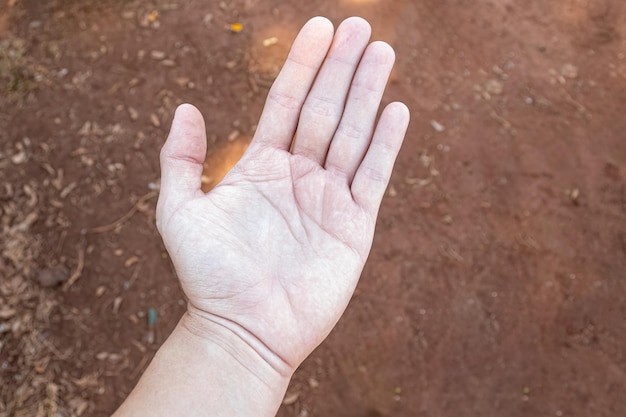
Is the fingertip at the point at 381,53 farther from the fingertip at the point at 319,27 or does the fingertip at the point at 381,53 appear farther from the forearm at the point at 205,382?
the forearm at the point at 205,382

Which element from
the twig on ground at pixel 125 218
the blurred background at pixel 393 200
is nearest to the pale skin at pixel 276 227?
the blurred background at pixel 393 200

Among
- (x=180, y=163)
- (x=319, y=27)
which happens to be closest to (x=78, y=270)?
(x=180, y=163)

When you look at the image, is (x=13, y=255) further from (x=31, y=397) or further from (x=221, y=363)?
(x=221, y=363)

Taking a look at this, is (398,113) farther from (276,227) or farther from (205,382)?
(205,382)

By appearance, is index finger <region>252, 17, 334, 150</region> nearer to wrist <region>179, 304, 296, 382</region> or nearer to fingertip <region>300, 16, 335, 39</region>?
fingertip <region>300, 16, 335, 39</region>

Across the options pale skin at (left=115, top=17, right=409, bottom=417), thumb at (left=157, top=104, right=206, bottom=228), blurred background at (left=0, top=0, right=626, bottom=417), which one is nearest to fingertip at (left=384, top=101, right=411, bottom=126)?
pale skin at (left=115, top=17, right=409, bottom=417)
